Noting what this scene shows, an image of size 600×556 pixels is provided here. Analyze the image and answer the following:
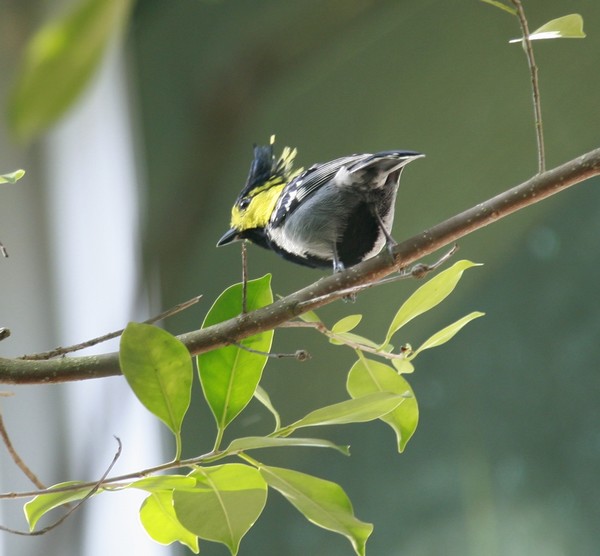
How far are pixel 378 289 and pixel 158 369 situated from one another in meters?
1.52

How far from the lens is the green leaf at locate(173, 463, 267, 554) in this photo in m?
0.37

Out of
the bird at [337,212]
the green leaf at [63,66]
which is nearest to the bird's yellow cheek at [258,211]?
the bird at [337,212]

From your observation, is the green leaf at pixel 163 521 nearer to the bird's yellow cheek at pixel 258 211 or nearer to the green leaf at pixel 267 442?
the green leaf at pixel 267 442

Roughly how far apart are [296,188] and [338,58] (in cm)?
118

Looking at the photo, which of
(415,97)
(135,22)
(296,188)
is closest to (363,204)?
(296,188)

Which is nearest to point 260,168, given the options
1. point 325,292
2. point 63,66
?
point 325,292

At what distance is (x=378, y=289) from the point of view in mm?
1892

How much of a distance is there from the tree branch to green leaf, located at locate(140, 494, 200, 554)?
7 centimetres

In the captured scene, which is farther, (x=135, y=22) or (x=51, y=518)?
(x=135, y=22)

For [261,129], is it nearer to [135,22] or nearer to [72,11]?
[135,22]

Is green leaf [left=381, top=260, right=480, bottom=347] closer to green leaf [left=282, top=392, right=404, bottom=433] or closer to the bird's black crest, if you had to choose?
green leaf [left=282, top=392, right=404, bottom=433]

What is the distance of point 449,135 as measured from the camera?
1.88 meters

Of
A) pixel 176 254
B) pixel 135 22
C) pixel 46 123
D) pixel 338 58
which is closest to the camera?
pixel 46 123

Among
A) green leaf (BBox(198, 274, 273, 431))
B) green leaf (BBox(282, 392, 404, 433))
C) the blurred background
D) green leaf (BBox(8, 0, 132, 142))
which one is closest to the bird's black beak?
the blurred background
